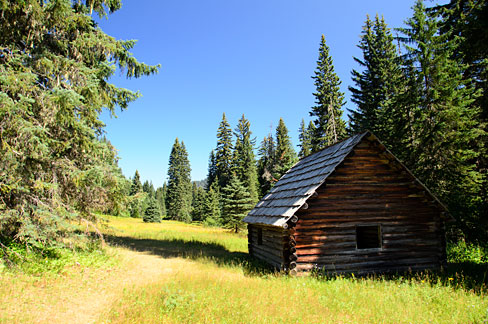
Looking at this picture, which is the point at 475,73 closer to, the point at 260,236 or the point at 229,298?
the point at 260,236

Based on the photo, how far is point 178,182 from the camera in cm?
6438

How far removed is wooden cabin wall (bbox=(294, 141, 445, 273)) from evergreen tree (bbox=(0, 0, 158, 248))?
Result: 8.86 m

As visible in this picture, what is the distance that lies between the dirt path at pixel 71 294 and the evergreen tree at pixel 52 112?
1.60m

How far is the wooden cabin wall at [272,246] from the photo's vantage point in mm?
10945

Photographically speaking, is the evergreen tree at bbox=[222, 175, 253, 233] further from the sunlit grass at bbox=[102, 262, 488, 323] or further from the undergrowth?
the sunlit grass at bbox=[102, 262, 488, 323]

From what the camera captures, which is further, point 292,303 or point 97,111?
point 97,111

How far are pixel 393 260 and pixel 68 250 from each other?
42.5 ft

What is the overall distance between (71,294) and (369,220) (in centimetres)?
1092

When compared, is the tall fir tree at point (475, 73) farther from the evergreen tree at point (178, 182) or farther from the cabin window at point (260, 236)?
the evergreen tree at point (178, 182)

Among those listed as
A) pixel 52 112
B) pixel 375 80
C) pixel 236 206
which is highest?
pixel 375 80

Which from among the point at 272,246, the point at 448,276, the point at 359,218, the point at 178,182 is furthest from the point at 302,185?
the point at 178,182

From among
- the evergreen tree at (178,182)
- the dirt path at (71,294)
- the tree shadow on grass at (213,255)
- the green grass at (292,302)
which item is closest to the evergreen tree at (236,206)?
the tree shadow on grass at (213,255)

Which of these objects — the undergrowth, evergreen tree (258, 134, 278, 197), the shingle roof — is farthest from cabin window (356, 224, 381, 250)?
evergreen tree (258, 134, 278, 197)

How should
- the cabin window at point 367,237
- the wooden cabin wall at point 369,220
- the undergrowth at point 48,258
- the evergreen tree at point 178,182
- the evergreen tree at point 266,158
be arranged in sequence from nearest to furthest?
the undergrowth at point 48,258, the wooden cabin wall at point 369,220, the cabin window at point 367,237, the evergreen tree at point 266,158, the evergreen tree at point 178,182
